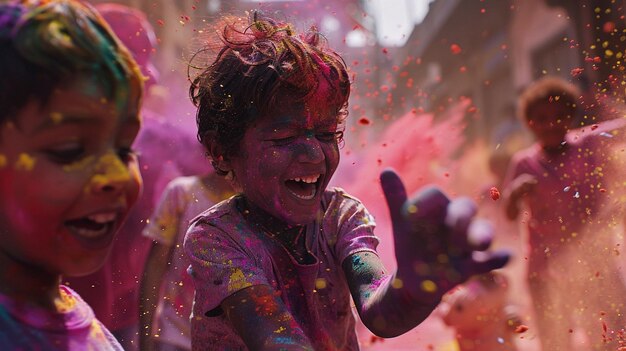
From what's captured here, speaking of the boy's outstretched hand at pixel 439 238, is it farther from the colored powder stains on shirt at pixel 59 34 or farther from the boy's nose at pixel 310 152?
the colored powder stains on shirt at pixel 59 34

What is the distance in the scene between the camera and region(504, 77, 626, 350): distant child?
2373 millimetres

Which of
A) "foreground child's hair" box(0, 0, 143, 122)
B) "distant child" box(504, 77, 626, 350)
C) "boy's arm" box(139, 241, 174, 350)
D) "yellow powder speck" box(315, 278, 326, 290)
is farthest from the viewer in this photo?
"distant child" box(504, 77, 626, 350)

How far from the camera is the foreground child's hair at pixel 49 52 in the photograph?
1000 millimetres

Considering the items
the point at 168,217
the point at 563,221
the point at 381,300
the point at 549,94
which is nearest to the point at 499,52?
the point at 549,94

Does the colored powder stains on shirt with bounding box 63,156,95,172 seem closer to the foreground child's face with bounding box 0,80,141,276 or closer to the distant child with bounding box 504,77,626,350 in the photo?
the foreground child's face with bounding box 0,80,141,276

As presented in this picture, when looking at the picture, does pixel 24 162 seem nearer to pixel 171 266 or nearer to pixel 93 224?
pixel 93 224

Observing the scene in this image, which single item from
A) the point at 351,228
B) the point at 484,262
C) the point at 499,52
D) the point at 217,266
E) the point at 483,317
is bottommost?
the point at 483,317

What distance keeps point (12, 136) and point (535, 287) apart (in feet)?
8.35

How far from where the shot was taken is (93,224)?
110 centimetres

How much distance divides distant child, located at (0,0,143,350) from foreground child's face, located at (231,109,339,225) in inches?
19.1

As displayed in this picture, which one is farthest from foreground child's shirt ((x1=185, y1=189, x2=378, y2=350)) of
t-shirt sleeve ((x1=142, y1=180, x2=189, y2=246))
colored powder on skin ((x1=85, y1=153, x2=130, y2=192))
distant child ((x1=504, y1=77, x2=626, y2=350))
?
distant child ((x1=504, y1=77, x2=626, y2=350))

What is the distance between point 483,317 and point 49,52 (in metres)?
2.23

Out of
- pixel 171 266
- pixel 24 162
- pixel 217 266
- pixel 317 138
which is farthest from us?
pixel 171 266

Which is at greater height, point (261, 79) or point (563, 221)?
point (261, 79)
